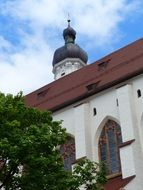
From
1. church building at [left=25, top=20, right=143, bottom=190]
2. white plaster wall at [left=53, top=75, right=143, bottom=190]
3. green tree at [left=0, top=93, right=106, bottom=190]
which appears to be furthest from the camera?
church building at [left=25, top=20, right=143, bottom=190]

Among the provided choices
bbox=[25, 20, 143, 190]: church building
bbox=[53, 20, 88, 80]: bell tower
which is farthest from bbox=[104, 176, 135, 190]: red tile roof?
bbox=[53, 20, 88, 80]: bell tower

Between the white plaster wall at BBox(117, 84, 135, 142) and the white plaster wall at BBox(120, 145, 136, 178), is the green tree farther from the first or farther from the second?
the white plaster wall at BBox(117, 84, 135, 142)

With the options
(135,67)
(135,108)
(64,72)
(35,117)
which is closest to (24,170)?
(35,117)

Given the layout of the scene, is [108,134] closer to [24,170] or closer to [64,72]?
[24,170]

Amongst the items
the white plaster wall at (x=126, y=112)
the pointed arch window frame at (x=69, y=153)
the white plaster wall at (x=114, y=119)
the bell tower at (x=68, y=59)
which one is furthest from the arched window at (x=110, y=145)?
the bell tower at (x=68, y=59)

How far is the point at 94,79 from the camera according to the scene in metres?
24.1

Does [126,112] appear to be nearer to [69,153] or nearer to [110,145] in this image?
[110,145]

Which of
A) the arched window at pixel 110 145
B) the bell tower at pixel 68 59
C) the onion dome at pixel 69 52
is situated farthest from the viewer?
the onion dome at pixel 69 52

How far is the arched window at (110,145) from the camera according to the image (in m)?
20.6

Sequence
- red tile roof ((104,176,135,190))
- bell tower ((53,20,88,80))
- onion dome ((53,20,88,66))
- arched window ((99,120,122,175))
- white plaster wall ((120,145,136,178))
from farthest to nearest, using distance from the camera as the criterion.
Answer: onion dome ((53,20,88,66)), bell tower ((53,20,88,80)), arched window ((99,120,122,175)), white plaster wall ((120,145,136,178)), red tile roof ((104,176,135,190))

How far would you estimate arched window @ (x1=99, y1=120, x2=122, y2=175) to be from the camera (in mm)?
20641

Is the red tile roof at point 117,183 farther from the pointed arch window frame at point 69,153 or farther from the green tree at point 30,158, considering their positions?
the green tree at point 30,158

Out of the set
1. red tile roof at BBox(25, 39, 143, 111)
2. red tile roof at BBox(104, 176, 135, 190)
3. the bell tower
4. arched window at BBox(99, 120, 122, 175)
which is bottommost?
red tile roof at BBox(104, 176, 135, 190)

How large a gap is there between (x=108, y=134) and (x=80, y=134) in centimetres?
124
